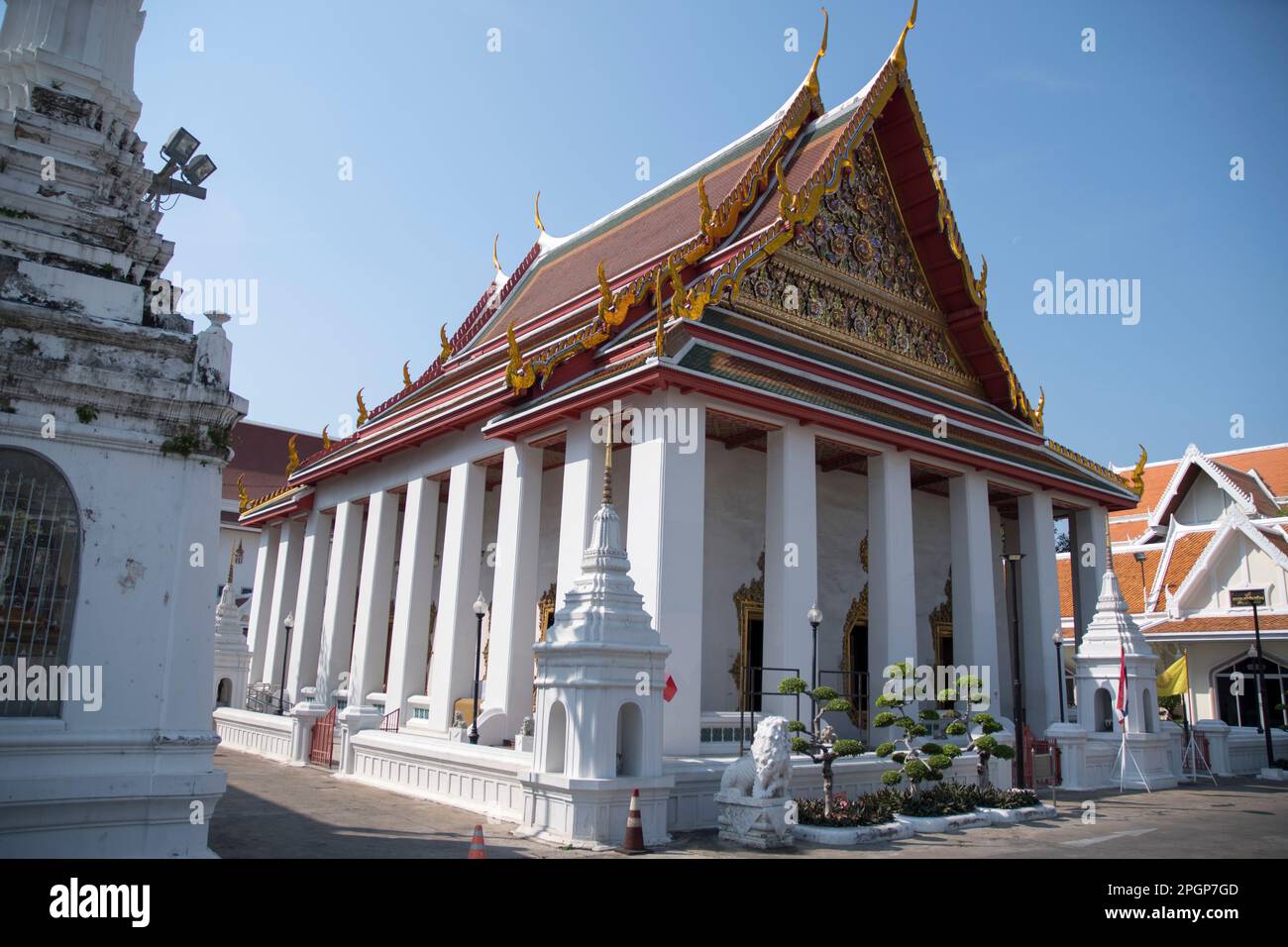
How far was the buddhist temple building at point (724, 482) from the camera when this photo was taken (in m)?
11.5

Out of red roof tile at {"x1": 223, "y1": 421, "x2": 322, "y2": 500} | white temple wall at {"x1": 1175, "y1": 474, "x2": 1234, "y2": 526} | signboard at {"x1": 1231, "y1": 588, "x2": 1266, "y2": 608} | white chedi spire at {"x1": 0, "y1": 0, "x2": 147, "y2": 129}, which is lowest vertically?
signboard at {"x1": 1231, "y1": 588, "x2": 1266, "y2": 608}

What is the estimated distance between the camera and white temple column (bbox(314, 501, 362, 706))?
1789cm

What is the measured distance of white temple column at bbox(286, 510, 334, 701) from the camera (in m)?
18.9

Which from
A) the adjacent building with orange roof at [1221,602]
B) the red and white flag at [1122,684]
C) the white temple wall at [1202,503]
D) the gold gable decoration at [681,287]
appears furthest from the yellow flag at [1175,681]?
the gold gable decoration at [681,287]

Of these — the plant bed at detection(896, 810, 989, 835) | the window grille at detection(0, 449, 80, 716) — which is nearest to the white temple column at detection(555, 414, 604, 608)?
the plant bed at detection(896, 810, 989, 835)

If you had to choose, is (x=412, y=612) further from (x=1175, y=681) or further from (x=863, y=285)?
(x=1175, y=681)

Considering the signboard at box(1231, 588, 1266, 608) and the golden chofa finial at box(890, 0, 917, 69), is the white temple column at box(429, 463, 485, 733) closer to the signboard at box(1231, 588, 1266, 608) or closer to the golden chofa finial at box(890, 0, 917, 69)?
the golden chofa finial at box(890, 0, 917, 69)

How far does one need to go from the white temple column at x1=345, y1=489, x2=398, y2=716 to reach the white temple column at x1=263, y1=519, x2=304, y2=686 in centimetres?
433

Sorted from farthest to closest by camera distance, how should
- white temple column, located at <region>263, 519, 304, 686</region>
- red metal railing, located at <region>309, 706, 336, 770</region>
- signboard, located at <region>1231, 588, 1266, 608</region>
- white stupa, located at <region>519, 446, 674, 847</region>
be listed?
signboard, located at <region>1231, 588, 1266, 608</region>, white temple column, located at <region>263, 519, 304, 686</region>, red metal railing, located at <region>309, 706, 336, 770</region>, white stupa, located at <region>519, 446, 674, 847</region>

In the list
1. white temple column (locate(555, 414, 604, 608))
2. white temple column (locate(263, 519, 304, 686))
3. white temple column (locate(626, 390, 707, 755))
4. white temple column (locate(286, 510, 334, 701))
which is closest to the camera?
white temple column (locate(626, 390, 707, 755))

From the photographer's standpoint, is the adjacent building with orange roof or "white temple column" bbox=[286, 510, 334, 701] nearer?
"white temple column" bbox=[286, 510, 334, 701]

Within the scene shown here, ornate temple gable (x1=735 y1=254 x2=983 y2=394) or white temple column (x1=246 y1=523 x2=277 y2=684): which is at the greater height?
ornate temple gable (x1=735 y1=254 x2=983 y2=394)

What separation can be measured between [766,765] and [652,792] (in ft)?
3.51
